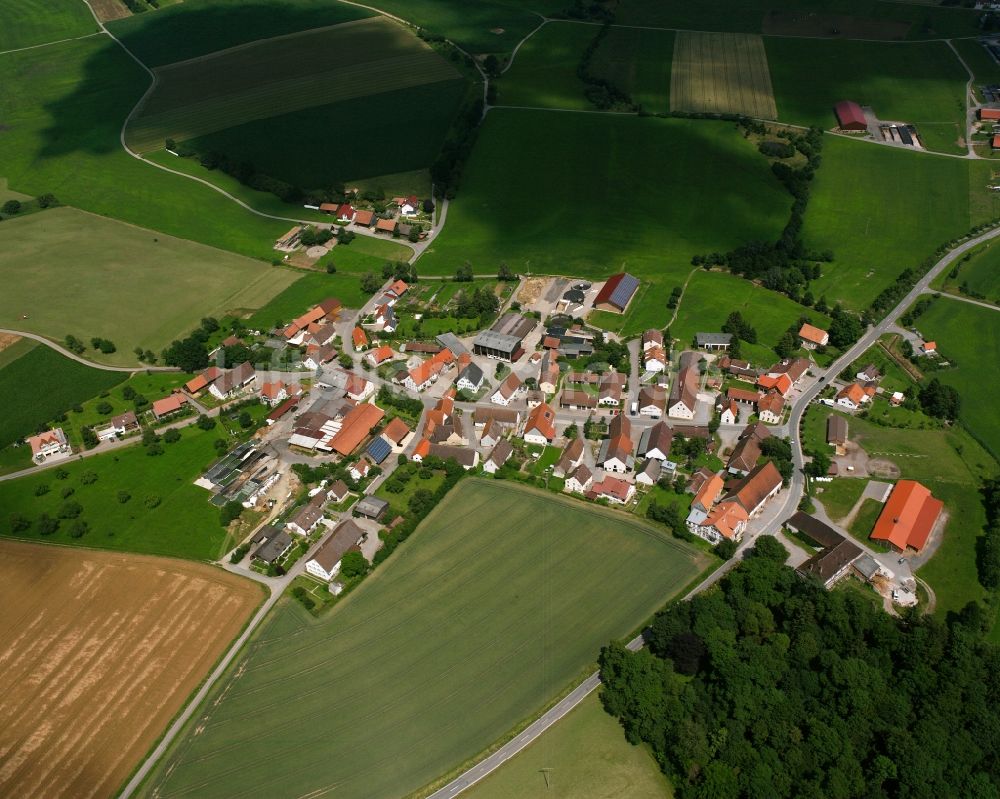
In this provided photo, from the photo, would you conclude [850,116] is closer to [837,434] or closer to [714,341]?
[714,341]

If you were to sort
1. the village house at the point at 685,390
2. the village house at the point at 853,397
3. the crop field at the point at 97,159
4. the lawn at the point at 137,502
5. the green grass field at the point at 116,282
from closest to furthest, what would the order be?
1. the lawn at the point at 137,502
2. the village house at the point at 685,390
3. the village house at the point at 853,397
4. the green grass field at the point at 116,282
5. the crop field at the point at 97,159

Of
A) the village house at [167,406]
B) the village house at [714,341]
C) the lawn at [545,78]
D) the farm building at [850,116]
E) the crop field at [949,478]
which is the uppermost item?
the lawn at [545,78]

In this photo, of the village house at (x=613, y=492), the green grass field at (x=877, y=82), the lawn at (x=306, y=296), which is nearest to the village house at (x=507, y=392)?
the village house at (x=613, y=492)

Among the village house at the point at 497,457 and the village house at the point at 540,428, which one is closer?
the village house at the point at 497,457

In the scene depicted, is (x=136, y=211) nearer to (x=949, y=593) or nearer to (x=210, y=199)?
(x=210, y=199)

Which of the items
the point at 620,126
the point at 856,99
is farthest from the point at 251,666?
the point at 856,99

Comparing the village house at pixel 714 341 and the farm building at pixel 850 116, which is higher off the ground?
the farm building at pixel 850 116

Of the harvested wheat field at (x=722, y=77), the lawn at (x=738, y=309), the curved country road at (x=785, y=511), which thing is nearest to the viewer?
the curved country road at (x=785, y=511)

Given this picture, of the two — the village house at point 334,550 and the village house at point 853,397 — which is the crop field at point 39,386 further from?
the village house at point 853,397
